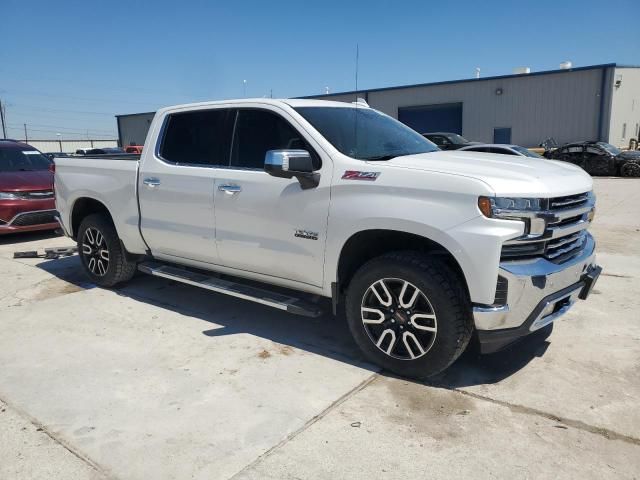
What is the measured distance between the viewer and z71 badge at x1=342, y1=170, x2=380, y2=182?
3604mm

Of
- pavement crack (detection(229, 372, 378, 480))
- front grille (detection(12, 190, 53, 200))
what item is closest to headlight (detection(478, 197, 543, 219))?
pavement crack (detection(229, 372, 378, 480))

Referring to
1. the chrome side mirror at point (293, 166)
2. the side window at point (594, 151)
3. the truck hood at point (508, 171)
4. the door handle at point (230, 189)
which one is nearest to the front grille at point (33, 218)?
the door handle at point (230, 189)

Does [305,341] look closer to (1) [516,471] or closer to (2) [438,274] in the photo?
(2) [438,274]

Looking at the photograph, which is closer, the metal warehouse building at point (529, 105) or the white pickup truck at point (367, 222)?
the white pickup truck at point (367, 222)

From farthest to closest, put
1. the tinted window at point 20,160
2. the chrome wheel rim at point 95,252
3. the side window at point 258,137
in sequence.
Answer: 1. the tinted window at point 20,160
2. the chrome wheel rim at point 95,252
3. the side window at point 258,137

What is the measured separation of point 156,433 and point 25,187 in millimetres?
7010

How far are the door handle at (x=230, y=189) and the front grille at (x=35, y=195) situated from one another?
5713 millimetres

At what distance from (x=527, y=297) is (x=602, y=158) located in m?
20.9

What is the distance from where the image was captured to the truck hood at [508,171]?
3227 mm

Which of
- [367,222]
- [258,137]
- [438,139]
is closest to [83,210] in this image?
[258,137]

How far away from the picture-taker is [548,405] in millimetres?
3348

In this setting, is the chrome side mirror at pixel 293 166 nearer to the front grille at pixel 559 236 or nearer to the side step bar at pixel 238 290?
the side step bar at pixel 238 290

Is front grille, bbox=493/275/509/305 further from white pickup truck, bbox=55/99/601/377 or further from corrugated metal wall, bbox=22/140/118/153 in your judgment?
corrugated metal wall, bbox=22/140/118/153

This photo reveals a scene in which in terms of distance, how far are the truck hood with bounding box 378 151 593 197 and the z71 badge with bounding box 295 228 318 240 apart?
0.69m
